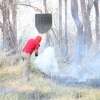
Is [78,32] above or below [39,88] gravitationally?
above

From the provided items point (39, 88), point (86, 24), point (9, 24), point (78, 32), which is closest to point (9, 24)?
point (9, 24)

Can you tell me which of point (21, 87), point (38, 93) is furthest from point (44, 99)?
point (21, 87)

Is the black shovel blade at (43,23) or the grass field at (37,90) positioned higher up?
the black shovel blade at (43,23)

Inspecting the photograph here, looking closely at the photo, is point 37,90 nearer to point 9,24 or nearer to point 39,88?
point 39,88

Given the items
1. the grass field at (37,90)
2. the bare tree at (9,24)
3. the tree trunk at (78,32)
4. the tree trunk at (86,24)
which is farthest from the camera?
the bare tree at (9,24)

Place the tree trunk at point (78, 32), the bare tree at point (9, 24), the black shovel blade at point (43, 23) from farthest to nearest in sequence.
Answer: the bare tree at point (9, 24) → the tree trunk at point (78, 32) → the black shovel blade at point (43, 23)

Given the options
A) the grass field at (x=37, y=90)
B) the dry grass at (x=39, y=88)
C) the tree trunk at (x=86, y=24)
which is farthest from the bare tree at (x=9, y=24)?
the grass field at (x=37, y=90)

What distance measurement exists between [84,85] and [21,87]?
2.03 feet

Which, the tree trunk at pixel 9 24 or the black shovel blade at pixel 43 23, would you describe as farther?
the tree trunk at pixel 9 24

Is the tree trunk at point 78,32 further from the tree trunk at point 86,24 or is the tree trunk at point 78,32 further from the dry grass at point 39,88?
the dry grass at point 39,88

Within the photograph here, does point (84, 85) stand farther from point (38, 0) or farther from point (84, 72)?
point (38, 0)

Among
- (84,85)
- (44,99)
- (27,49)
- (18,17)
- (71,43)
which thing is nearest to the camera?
(44,99)

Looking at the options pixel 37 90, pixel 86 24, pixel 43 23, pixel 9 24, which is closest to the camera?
pixel 37 90

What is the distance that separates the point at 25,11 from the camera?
19.8 ft
